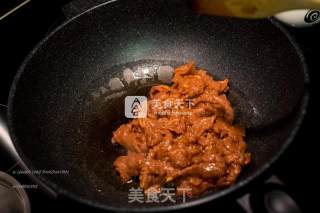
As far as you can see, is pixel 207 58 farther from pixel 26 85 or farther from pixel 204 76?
pixel 26 85

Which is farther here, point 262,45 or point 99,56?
point 99,56

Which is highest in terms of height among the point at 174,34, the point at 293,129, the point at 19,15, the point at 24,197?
the point at 19,15

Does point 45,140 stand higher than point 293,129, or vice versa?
point 45,140

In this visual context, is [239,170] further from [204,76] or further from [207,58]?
[207,58]

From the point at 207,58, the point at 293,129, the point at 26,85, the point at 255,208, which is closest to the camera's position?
the point at 255,208

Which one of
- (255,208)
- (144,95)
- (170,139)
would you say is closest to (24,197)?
(170,139)

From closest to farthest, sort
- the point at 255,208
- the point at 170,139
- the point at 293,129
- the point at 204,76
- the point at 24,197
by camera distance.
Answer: the point at 255,208, the point at 293,129, the point at 24,197, the point at 170,139, the point at 204,76
